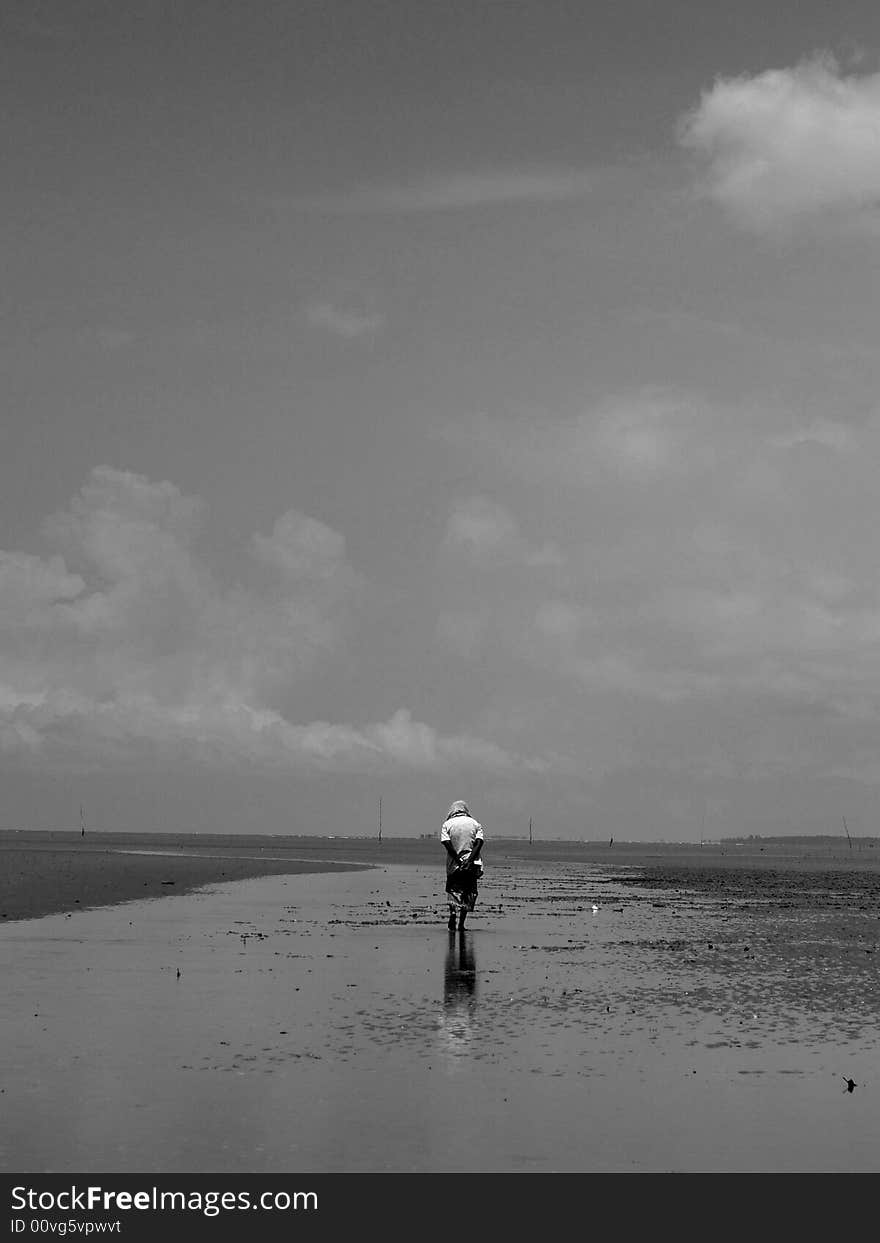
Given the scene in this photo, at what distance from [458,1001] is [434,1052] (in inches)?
173

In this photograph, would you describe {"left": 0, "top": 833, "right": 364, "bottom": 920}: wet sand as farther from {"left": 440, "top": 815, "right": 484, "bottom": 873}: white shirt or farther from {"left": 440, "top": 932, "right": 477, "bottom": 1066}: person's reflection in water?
{"left": 440, "top": 932, "right": 477, "bottom": 1066}: person's reflection in water

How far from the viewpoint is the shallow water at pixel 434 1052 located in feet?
37.1

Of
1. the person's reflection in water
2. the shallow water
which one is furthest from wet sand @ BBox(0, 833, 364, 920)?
the person's reflection in water

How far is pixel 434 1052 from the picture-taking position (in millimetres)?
15672

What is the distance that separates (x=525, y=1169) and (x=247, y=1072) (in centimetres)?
459

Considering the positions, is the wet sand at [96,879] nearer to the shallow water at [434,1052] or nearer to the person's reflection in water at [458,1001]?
the shallow water at [434,1052]

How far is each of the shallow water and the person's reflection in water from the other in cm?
7

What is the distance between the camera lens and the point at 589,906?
46312 mm

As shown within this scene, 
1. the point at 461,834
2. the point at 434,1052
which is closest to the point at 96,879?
the point at 461,834

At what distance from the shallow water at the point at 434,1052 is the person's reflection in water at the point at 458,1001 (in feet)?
0.22

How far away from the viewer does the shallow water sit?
1130 centimetres

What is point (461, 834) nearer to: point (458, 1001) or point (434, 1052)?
point (458, 1001)
